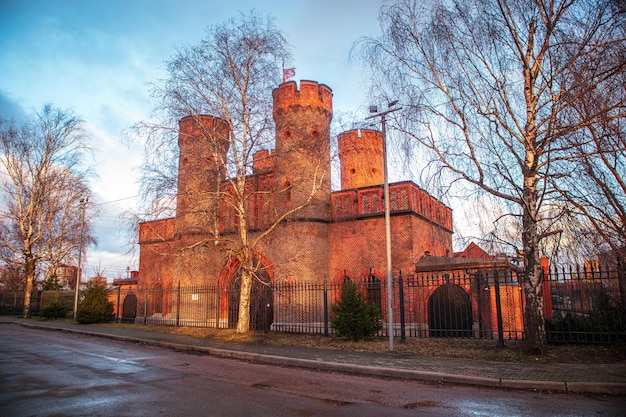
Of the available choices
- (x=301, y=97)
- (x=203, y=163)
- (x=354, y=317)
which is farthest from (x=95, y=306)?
(x=354, y=317)

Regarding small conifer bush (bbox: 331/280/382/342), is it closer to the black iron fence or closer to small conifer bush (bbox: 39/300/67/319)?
the black iron fence

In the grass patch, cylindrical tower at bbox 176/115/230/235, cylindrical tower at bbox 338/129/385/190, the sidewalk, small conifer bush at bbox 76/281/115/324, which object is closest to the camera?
the sidewalk

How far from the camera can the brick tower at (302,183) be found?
20.5 m

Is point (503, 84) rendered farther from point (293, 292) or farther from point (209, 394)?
point (293, 292)

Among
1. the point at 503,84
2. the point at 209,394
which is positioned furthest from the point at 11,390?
the point at 503,84

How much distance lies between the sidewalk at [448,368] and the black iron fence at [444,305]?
1.98 meters

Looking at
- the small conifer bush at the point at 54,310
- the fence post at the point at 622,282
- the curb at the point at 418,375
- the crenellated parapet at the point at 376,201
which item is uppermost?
the crenellated parapet at the point at 376,201

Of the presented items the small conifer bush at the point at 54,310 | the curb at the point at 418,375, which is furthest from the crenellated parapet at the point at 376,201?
the small conifer bush at the point at 54,310

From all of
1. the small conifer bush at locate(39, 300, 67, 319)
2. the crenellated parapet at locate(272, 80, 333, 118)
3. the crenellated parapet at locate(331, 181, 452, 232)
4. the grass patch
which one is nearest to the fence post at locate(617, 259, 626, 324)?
the grass patch

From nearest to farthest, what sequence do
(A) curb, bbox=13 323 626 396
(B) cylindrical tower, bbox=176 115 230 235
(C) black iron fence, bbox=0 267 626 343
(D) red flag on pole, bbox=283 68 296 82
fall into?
(A) curb, bbox=13 323 626 396 → (C) black iron fence, bbox=0 267 626 343 → (B) cylindrical tower, bbox=176 115 230 235 → (D) red flag on pole, bbox=283 68 296 82

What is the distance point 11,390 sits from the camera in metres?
7.08

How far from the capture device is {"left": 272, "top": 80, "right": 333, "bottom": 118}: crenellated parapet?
21.8 metres

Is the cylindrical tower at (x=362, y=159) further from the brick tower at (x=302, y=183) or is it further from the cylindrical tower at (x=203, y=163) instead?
the cylindrical tower at (x=203, y=163)

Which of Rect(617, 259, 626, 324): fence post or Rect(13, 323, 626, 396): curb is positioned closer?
Rect(13, 323, 626, 396): curb
